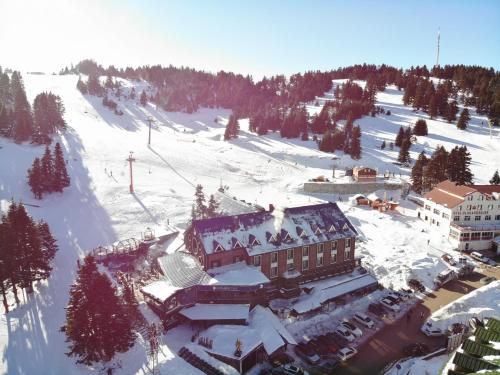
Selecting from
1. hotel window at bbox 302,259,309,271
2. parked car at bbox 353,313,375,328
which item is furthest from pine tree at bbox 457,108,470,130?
parked car at bbox 353,313,375,328

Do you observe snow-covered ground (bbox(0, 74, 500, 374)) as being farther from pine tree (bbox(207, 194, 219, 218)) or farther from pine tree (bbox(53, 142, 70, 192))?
pine tree (bbox(207, 194, 219, 218))

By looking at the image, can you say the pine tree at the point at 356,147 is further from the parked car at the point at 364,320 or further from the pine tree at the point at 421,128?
the parked car at the point at 364,320

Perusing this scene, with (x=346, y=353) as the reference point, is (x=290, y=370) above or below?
above

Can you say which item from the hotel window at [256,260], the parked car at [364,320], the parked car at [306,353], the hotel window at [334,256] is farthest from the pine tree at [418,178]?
the parked car at [306,353]

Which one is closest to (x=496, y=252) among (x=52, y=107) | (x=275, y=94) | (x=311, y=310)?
(x=311, y=310)

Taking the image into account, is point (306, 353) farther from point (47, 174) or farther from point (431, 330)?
point (47, 174)

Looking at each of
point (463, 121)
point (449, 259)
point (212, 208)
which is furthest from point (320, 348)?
point (463, 121)
